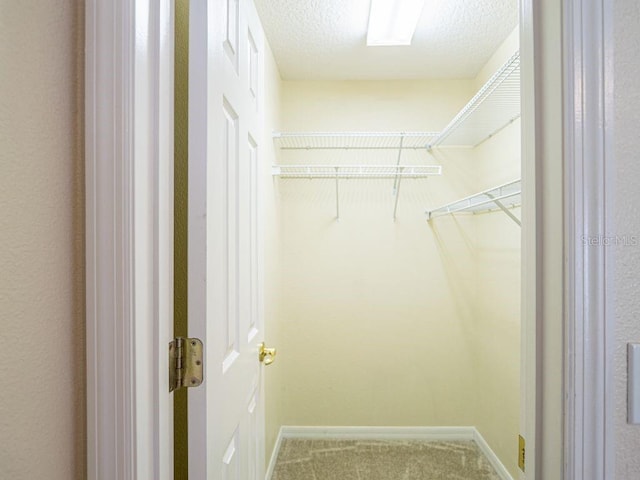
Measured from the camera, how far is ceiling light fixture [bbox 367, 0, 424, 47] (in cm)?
174

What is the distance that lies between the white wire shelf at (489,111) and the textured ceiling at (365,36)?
0.40 meters

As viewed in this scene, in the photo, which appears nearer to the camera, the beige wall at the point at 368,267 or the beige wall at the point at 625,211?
the beige wall at the point at 625,211

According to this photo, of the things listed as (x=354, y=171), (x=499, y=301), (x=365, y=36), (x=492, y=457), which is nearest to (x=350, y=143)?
(x=354, y=171)

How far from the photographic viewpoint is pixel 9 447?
0.47 meters

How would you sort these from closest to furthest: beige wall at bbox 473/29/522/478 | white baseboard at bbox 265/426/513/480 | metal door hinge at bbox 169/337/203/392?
1. metal door hinge at bbox 169/337/203/392
2. beige wall at bbox 473/29/522/478
3. white baseboard at bbox 265/426/513/480

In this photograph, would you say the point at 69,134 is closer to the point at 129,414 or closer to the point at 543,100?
the point at 129,414

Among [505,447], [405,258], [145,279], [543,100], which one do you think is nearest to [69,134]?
[145,279]

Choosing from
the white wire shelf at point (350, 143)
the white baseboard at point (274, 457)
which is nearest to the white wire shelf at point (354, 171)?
the white wire shelf at point (350, 143)

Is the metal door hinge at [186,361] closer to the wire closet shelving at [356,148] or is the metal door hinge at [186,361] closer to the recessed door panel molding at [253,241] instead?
the recessed door panel molding at [253,241]

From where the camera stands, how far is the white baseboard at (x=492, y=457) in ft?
7.05

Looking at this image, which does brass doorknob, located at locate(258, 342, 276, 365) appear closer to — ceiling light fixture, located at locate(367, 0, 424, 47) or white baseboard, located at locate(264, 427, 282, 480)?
white baseboard, located at locate(264, 427, 282, 480)

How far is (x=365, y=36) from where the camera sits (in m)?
2.09

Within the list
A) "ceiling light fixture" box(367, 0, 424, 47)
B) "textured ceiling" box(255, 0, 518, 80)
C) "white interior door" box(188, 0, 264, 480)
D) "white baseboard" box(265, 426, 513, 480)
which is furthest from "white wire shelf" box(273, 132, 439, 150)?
"white baseboard" box(265, 426, 513, 480)

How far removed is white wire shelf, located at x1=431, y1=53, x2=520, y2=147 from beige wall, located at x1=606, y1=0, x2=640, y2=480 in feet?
2.75
